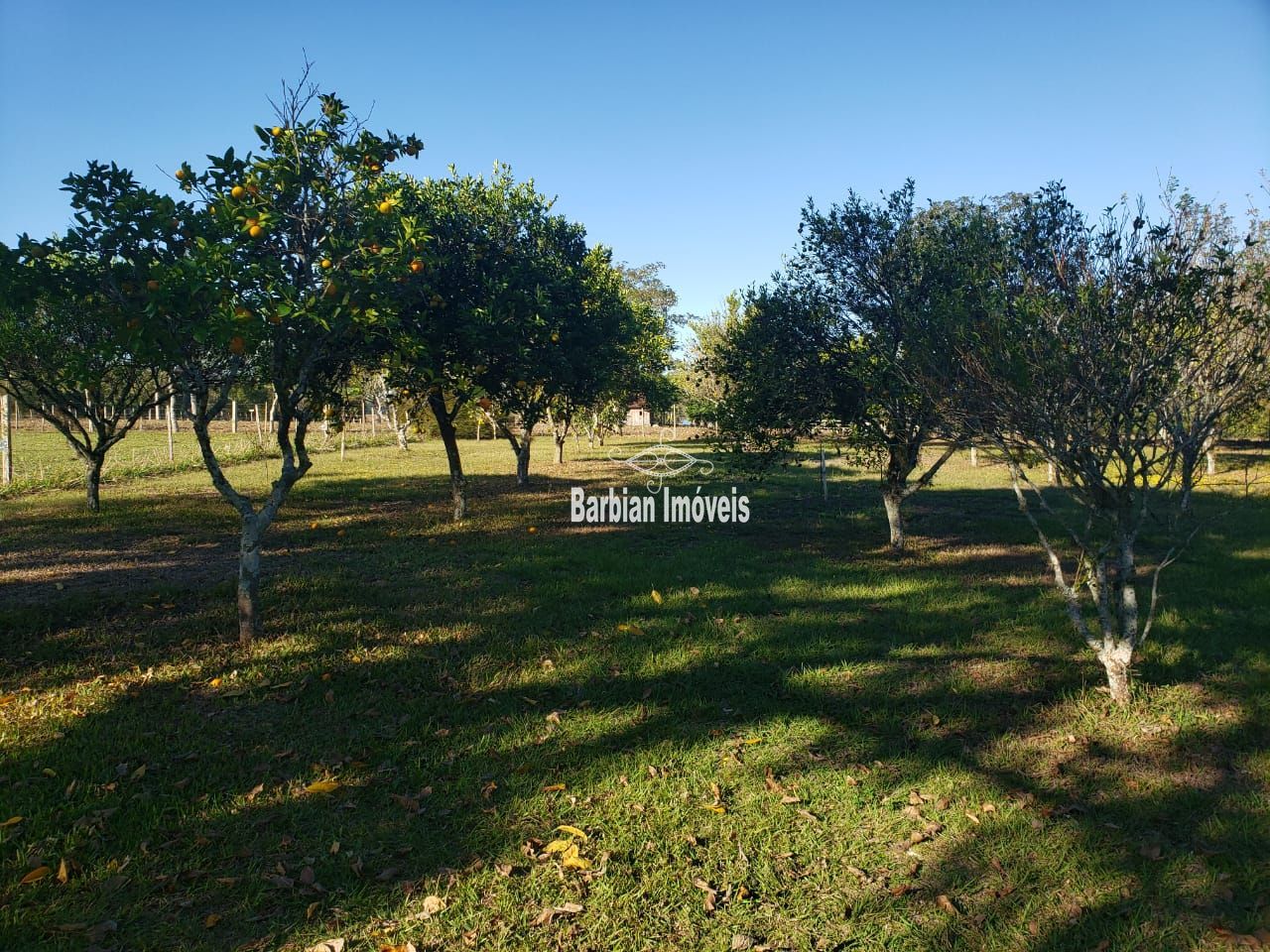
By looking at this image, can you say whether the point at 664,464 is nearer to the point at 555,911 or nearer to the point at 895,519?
the point at 895,519

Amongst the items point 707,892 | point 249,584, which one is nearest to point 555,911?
point 707,892

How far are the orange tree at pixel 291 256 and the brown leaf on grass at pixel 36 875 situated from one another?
135 inches

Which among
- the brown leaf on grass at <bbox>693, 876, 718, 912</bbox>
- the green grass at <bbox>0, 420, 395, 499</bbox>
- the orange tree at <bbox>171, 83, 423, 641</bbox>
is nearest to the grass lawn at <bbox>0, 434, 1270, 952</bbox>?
the brown leaf on grass at <bbox>693, 876, 718, 912</bbox>

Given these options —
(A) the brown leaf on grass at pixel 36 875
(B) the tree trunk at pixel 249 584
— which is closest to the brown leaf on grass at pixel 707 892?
(A) the brown leaf on grass at pixel 36 875

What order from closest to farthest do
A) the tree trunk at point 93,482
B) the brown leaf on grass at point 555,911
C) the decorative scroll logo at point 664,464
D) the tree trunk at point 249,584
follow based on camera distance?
1. the brown leaf on grass at point 555,911
2. the tree trunk at point 249,584
3. the tree trunk at point 93,482
4. the decorative scroll logo at point 664,464

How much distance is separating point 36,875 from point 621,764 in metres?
3.15

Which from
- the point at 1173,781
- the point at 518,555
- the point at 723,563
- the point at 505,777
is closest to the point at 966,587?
the point at 723,563

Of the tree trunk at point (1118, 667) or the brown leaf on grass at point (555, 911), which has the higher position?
the tree trunk at point (1118, 667)

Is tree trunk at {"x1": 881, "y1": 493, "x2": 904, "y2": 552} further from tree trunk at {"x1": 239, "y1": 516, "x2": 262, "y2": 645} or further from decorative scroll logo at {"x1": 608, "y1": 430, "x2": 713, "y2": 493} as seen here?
decorative scroll logo at {"x1": 608, "y1": 430, "x2": 713, "y2": 493}

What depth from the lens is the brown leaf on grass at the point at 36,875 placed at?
3666mm

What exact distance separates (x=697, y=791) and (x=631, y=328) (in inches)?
505

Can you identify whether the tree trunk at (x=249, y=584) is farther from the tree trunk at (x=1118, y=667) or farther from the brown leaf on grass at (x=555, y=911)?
the tree trunk at (x=1118, y=667)

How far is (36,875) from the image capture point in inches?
146

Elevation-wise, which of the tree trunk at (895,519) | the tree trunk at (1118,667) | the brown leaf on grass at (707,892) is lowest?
the brown leaf on grass at (707,892)
